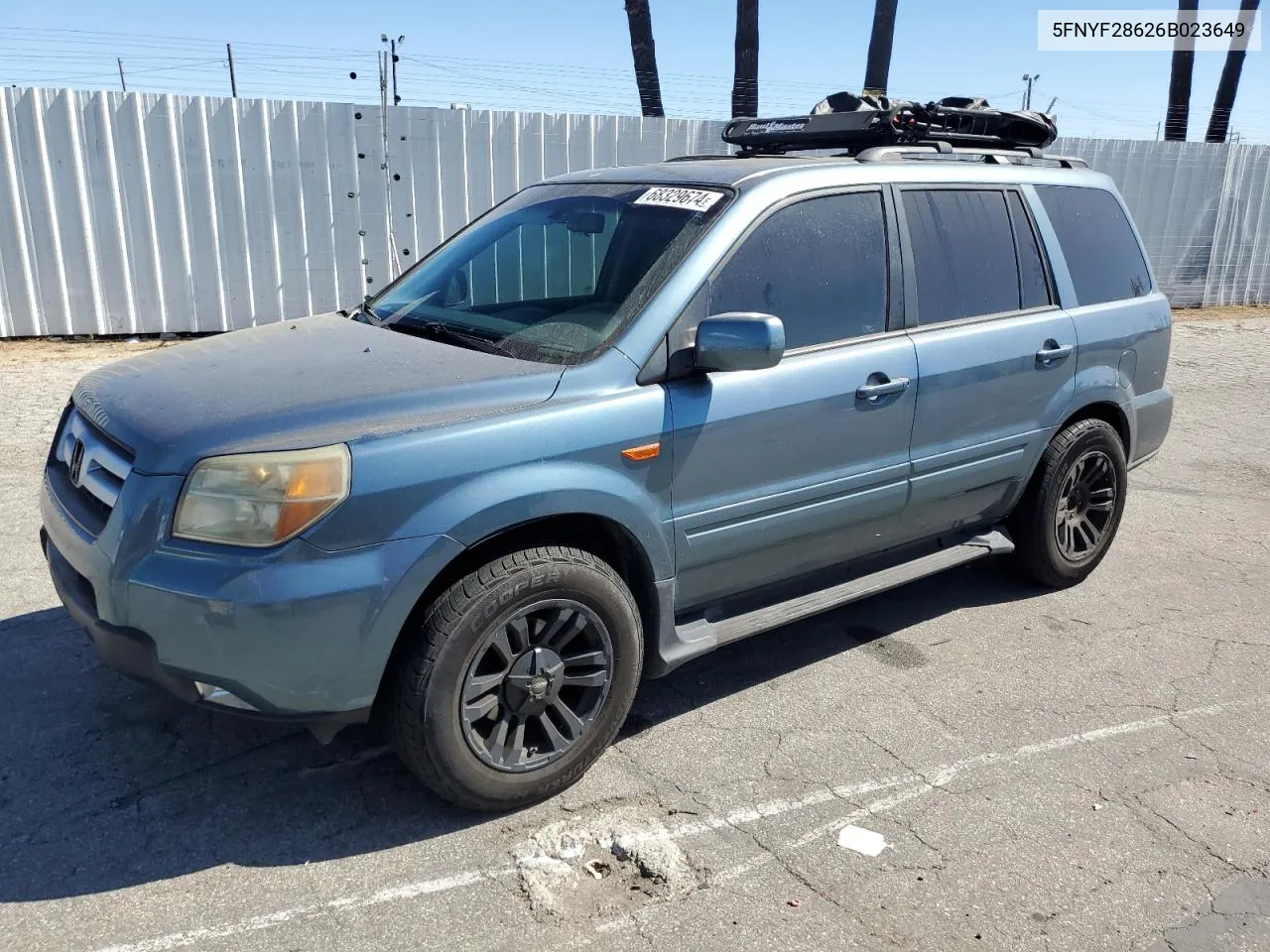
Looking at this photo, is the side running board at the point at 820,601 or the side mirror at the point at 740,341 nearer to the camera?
the side mirror at the point at 740,341

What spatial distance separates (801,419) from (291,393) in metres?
1.69

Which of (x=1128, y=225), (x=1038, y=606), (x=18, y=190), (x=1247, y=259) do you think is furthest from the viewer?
(x=1247, y=259)

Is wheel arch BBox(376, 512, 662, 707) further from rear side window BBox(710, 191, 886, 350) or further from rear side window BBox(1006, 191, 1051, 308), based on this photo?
rear side window BBox(1006, 191, 1051, 308)

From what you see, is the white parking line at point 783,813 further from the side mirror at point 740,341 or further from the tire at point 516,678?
the side mirror at point 740,341

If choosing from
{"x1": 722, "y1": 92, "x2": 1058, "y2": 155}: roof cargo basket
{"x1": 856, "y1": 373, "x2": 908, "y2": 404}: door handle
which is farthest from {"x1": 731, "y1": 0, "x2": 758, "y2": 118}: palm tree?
{"x1": 856, "y1": 373, "x2": 908, "y2": 404}: door handle

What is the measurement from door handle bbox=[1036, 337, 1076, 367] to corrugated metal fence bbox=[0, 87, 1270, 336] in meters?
7.70

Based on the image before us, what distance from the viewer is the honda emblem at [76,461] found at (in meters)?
3.23

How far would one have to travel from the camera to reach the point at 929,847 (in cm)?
307

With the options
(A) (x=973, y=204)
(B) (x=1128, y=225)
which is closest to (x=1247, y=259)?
(B) (x=1128, y=225)

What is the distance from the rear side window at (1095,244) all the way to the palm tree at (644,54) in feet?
39.4

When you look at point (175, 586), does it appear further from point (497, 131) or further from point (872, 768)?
point (497, 131)

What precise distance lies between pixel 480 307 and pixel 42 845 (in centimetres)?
222

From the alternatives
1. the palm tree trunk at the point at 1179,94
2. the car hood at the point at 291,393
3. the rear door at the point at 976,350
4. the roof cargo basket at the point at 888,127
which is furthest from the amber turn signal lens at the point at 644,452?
the palm tree trunk at the point at 1179,94

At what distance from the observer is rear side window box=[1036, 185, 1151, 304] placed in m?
4.82
